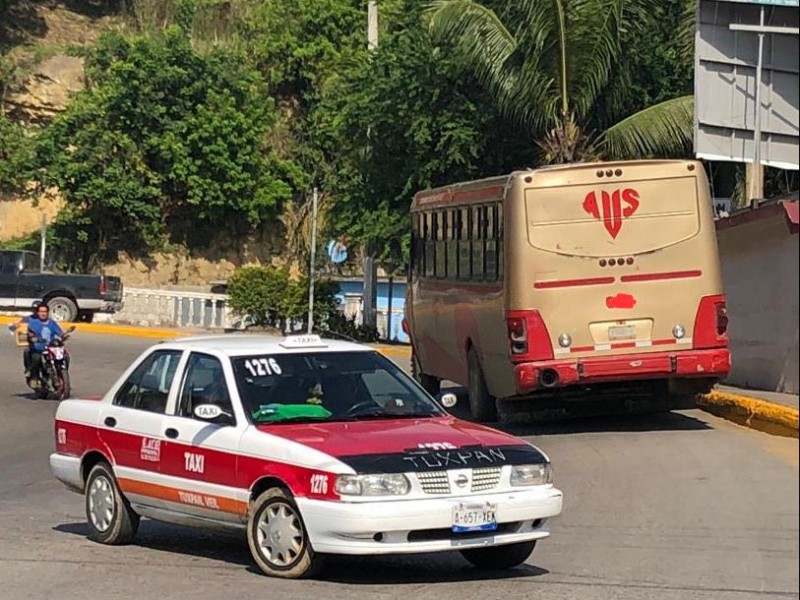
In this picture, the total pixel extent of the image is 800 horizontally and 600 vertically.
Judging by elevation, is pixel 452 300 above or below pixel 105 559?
above

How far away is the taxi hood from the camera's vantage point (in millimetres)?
8461

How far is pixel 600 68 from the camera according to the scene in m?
28.3

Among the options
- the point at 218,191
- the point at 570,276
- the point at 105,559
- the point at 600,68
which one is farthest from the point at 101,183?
the point at 105,559

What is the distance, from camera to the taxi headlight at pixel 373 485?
8305 mm

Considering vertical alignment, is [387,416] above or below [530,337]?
below

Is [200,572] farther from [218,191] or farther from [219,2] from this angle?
[219,2]

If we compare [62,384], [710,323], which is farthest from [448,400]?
[62,384]

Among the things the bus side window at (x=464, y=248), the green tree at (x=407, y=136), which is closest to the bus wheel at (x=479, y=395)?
the bus side window at (x=464, y=248)

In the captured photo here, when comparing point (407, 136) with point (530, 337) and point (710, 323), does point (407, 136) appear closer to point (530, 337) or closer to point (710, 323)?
point (530, 337)

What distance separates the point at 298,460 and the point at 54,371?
1492 cm

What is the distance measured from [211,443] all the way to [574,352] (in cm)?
736

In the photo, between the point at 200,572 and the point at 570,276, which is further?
the point at 570,276

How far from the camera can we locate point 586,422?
1806cm

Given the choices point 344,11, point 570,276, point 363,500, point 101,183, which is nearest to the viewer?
point 363,500
